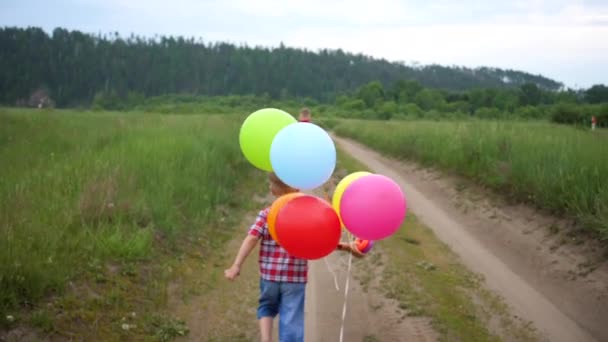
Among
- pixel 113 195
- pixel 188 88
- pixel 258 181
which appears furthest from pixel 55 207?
pixel 188 88

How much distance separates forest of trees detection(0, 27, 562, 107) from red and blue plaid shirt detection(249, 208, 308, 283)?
122ft

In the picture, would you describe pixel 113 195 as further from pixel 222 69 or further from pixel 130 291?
pixel 222 69

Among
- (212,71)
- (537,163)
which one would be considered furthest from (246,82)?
(537,163)

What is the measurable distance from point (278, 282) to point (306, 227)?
58 centimetres

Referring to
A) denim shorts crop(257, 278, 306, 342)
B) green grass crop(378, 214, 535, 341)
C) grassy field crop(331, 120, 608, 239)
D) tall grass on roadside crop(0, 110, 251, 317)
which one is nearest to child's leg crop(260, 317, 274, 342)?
denim shorts crop(257, 278, 306, 342)

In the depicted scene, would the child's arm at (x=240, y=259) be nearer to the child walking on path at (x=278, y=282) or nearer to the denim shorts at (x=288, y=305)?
the child walking on path at (x=278, y=282)

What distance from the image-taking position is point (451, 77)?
135 meters

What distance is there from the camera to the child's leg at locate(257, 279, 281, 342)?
4.21 metres

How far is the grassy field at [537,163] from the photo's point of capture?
8.31 metres

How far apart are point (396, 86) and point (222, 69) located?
36.1 m

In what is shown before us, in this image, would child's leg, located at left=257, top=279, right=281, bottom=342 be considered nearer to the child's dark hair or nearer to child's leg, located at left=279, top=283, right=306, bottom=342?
child's leg, located at left=279, top=283, right=306, bottom=342

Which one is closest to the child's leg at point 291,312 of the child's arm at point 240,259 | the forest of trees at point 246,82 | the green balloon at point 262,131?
the child's arm at point 240,259

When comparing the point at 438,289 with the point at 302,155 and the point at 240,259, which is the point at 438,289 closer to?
the point at 240,259

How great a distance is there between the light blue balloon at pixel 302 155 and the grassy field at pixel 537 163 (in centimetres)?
476
